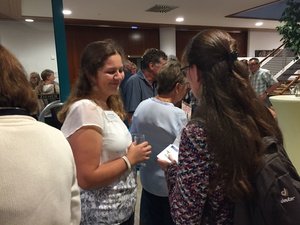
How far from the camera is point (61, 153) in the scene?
89 centimetres

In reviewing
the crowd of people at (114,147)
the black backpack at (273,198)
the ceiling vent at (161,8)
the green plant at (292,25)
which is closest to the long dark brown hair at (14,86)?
the crowd of people at (114,147)

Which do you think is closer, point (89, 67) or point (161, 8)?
point (89, 67)

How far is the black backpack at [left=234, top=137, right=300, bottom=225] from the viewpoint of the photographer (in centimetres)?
83

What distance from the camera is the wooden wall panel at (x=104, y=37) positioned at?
28.0 feet

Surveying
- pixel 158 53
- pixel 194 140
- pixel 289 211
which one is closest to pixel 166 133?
pixel 194 140

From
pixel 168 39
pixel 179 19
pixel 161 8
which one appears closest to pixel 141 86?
pixel 161 8

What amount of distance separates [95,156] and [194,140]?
0.43 metres

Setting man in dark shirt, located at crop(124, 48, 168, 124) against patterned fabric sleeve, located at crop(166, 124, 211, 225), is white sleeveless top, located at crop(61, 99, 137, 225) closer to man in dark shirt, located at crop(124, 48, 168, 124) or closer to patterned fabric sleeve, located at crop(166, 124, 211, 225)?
patterned fabric sleeve, located at crop(166, 124, 211, 225)

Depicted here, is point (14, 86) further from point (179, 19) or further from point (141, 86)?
point (179, 19)

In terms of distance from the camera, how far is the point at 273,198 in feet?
2.72

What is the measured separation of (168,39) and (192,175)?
8.84 metres

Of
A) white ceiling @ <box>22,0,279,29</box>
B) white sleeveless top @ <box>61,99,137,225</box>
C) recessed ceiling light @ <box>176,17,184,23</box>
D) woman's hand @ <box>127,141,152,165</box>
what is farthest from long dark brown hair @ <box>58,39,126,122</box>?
recessed ceiling light @ <box>176,17,184,23</box>

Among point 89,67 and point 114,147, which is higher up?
point 89,67

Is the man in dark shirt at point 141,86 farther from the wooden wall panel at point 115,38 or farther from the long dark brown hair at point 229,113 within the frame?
the wooden wall panel at point 115,38
